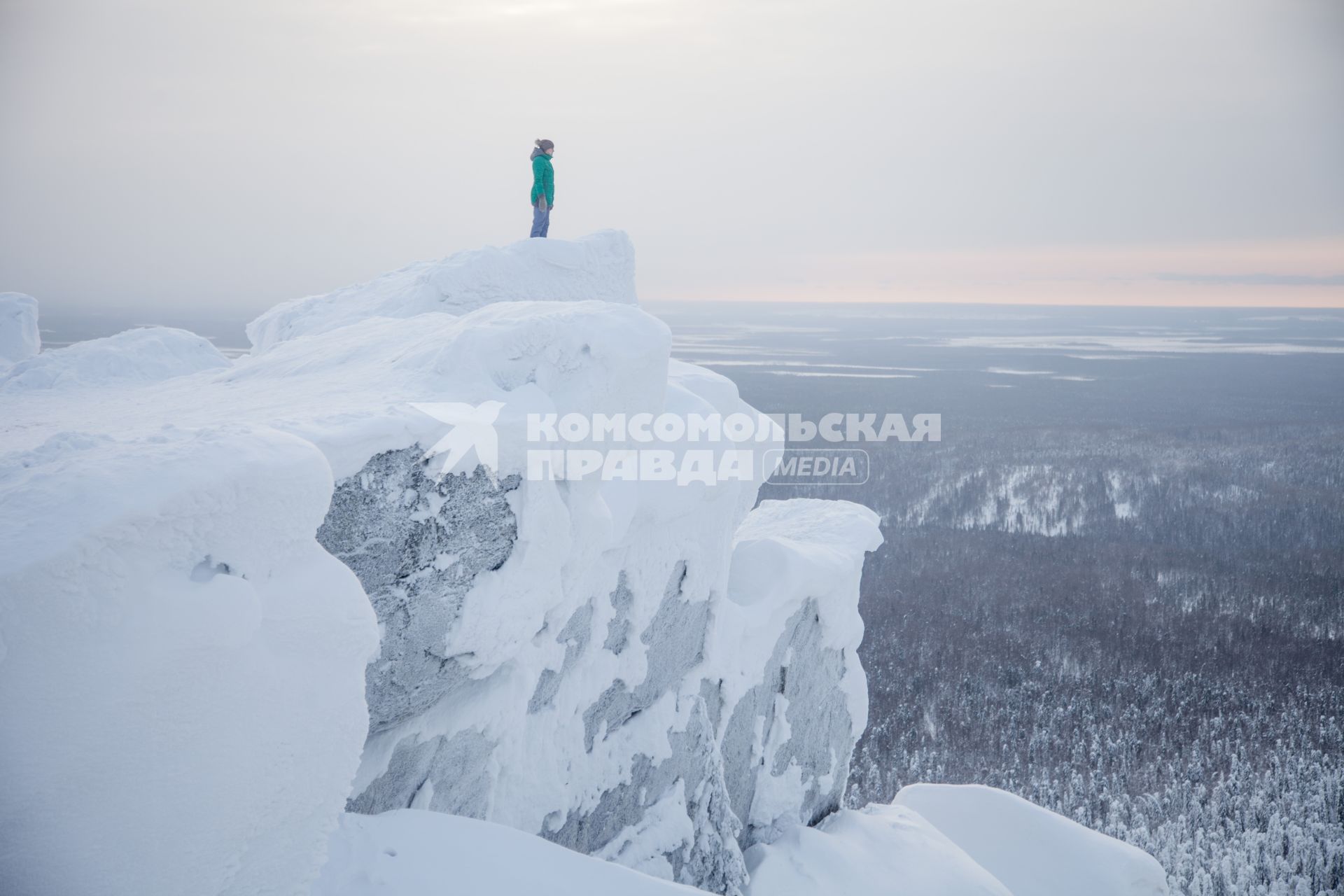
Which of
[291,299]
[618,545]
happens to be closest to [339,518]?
[618,545]

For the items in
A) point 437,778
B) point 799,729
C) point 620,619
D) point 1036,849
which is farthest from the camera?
point 1036,849

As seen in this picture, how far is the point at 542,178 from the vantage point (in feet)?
37.3

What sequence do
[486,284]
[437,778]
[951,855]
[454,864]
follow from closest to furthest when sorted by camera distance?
[454,864], [437,778], [951,855], [486,284]

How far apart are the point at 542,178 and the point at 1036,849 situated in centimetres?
1049

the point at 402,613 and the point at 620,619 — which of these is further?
the point at 620,619

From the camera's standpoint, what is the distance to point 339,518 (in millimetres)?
4961

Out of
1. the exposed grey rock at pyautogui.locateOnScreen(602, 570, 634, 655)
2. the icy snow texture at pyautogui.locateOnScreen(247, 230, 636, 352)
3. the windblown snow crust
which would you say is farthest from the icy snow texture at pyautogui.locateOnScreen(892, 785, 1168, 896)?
the icy snow texture at pyautogui.locateOnScreen(247, 230, 636, 352)

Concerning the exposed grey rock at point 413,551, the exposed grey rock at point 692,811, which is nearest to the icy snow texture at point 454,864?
the exposed grey rock at point 413,551

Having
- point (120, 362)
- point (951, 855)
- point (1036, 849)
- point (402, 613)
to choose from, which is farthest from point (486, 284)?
point (1036, 849)

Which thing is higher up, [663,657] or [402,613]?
[402,613]

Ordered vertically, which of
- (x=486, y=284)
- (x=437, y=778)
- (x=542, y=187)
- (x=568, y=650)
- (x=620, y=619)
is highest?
(x=542, y=187)

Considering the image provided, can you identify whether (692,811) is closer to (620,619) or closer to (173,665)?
(620,619)

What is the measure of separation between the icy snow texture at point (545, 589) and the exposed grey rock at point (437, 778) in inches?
0.7

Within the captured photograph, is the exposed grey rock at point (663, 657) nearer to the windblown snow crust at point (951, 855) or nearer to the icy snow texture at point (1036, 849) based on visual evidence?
the windblown snow crust at point (951, 855)
